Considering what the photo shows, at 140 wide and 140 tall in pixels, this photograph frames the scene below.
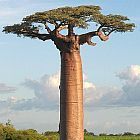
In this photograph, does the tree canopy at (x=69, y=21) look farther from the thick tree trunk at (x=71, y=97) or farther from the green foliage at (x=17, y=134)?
the green foliage at (x=17, y=134)

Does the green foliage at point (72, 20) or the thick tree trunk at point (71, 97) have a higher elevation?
the green foliage at point (72, 20)

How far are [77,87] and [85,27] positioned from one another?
145 centimetres

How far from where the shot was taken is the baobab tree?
1550 centimetres

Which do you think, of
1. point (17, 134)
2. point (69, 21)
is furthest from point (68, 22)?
point (17, 134)

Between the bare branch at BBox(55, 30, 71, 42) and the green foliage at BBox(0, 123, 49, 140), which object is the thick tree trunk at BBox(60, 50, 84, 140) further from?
the green foliage at BBox(0, 123, 49, 140)

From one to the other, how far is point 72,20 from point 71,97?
1829 millimetres

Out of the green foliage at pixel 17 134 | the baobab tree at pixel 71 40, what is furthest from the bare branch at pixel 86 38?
the green foliage at pixel 17 134

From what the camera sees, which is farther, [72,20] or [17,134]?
[17,134]

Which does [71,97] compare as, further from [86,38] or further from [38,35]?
[38,35]

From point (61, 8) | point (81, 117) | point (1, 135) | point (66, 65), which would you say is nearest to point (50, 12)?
point (61, 8)

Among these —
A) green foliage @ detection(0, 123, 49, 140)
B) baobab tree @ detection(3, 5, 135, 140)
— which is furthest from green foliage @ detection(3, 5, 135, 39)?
green foliage @ detection(0, 123, 49, 140)

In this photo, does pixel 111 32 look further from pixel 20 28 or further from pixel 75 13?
pixel 20 28

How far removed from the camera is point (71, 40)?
621 inches

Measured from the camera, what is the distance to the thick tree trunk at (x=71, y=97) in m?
15.6
